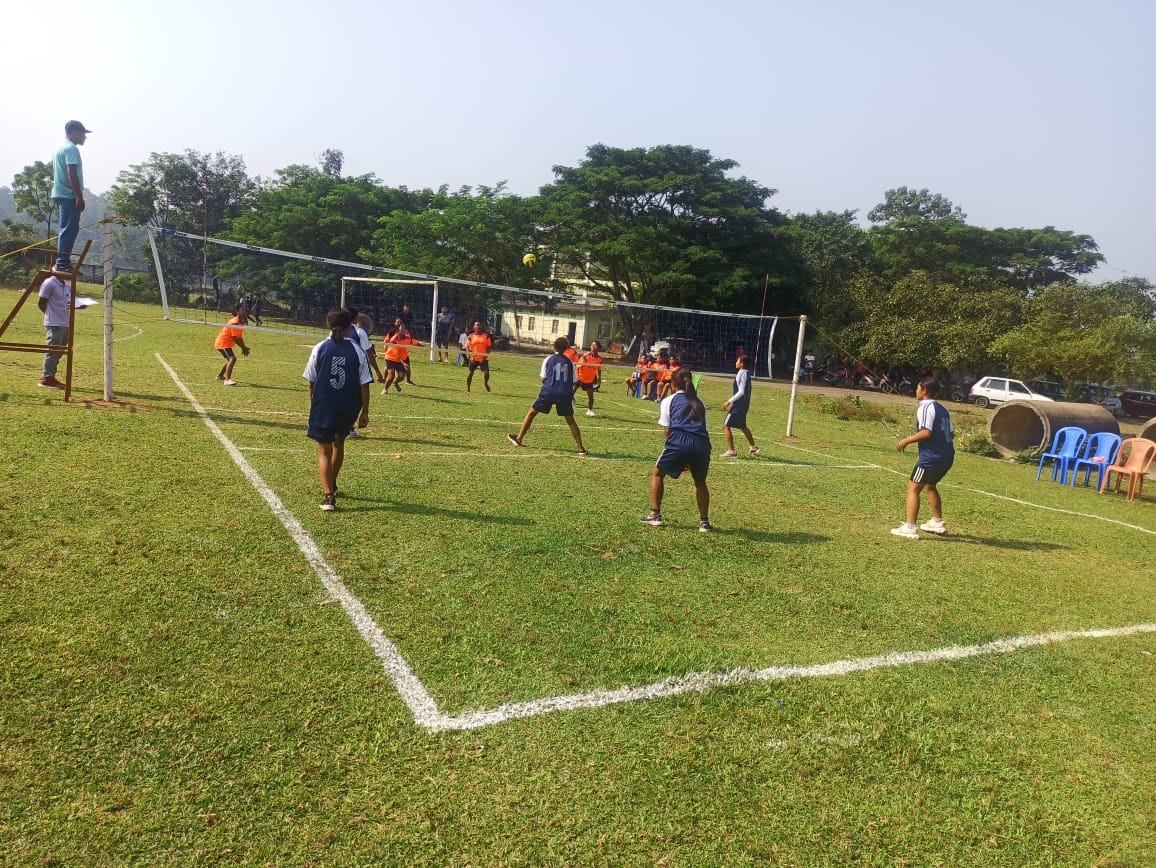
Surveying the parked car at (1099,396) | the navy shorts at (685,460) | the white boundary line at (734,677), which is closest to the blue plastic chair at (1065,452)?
the white boundary line at (734,677)

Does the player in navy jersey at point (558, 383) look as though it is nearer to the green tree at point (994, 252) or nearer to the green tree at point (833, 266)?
the green tree at point (833, 266)

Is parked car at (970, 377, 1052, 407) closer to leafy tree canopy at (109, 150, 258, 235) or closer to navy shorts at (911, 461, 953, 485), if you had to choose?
navy shorts at (911, 461, 953, 485)

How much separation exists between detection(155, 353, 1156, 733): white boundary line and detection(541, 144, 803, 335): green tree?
3410 cm

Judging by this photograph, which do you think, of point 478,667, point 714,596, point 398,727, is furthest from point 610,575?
point 398,727

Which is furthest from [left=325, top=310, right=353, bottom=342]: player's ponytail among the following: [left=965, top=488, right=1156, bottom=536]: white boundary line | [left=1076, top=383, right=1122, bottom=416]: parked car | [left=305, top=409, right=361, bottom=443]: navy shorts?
[left=1076, top=383, right=1122, bottom=416]: parked car

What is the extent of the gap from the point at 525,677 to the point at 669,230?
1496 inches

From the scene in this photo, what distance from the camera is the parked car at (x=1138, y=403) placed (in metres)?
39.5

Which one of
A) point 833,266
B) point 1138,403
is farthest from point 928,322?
point 1138,403

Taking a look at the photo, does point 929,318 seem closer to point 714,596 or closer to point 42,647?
point 714,596

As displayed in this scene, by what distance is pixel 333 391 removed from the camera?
6234mm

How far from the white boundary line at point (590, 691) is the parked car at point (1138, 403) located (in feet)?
141

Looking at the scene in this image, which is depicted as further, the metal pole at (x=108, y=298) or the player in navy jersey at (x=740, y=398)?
the player in navy jersey at (x=740, y=398)

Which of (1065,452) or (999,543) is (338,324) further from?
(1065,452)

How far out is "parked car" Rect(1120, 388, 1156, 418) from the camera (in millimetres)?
39469
